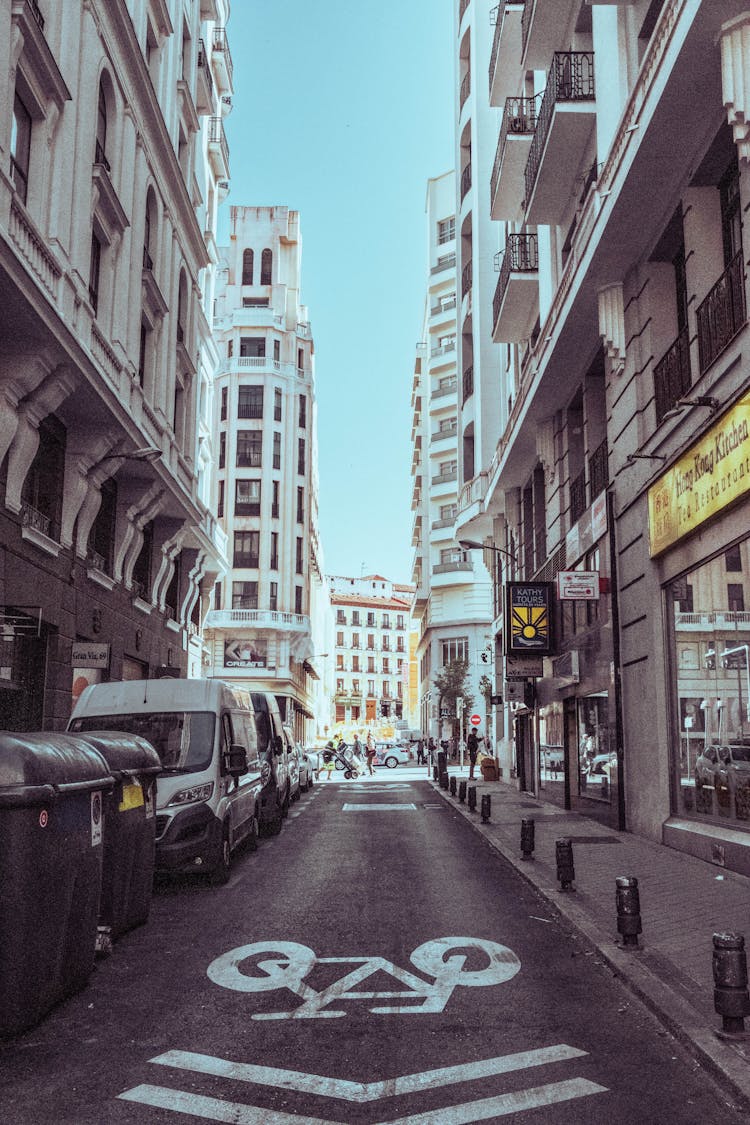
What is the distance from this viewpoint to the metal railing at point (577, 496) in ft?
70.5

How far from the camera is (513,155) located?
24609 mm

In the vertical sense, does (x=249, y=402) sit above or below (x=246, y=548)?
above

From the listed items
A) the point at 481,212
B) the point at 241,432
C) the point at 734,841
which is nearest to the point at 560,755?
the point at 734,841

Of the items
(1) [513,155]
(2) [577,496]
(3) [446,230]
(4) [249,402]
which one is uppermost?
(3) [446,230]

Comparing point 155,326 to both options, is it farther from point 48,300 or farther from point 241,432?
point 241,432

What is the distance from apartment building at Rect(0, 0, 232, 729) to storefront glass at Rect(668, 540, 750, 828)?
10.4 m

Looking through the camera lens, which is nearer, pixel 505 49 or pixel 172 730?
pixel 172 730

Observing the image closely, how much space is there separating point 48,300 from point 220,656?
52339 mm

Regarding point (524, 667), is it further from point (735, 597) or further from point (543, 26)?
point (543, 26)

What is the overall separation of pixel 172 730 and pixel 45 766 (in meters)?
6.24

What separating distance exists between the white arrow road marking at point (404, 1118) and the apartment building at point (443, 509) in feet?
192

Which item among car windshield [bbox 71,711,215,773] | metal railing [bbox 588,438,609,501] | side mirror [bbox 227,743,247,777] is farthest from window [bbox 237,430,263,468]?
side mirror [bbox 227,743,247,777]

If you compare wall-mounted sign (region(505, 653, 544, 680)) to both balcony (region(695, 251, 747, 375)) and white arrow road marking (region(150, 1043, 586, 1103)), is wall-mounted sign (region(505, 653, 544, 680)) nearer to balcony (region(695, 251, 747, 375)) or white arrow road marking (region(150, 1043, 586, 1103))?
balcony (region(695, 251, 747, 375))

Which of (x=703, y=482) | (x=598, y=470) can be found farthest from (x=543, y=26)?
(x=703, y=482)
